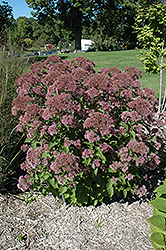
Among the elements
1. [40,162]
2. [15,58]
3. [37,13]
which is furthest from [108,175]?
[37,13]

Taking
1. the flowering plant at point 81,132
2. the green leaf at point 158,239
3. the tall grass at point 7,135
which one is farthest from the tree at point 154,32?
the green leaf at point 158,239

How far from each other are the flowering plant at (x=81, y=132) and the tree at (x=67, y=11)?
2851cm

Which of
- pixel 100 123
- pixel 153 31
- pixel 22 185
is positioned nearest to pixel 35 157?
pixel 22 185

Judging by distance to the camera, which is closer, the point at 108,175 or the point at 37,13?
the point at 108,175

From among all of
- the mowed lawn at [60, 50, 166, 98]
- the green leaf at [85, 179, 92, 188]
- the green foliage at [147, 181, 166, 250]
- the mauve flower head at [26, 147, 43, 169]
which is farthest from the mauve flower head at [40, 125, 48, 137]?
the mowed lawn at [60, 50, 166, 98]

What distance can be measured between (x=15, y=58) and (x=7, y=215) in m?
3.18

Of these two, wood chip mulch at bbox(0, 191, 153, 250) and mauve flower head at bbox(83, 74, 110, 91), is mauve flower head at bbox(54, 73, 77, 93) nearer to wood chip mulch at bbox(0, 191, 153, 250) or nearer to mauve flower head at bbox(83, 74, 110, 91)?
mauve flower head at bbox(83, 74, 110, 91)

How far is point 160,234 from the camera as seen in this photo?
1.29 m

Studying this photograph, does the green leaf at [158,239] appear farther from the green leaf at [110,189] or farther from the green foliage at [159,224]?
the green leaf at [110,189]

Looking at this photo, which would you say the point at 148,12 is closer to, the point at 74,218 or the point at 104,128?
the point at 104,128

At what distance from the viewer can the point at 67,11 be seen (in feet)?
97.2

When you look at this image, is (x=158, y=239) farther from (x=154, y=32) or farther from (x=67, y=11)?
(x=67, y=11)

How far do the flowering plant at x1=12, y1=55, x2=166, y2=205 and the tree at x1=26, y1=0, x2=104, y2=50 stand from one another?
2851 centimetres

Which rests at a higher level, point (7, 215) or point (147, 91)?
point (147, 91)
